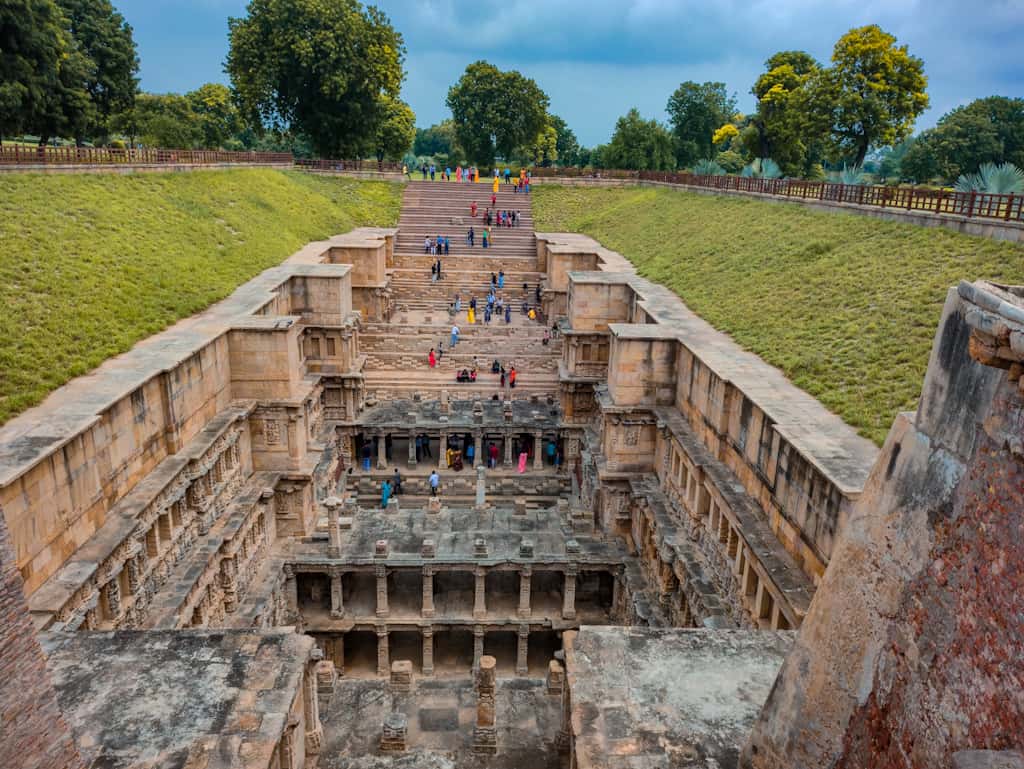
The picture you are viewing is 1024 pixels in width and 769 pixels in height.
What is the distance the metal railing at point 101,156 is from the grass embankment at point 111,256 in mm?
945

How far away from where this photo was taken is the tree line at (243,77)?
3419 cm

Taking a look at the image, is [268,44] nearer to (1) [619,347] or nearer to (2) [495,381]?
(2) [495,381]

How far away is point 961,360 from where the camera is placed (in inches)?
226

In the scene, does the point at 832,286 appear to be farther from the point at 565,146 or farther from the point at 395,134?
the point at 565,146

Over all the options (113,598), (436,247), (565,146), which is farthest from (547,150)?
(113,598)

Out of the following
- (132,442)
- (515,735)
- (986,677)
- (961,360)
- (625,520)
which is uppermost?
(961,360)

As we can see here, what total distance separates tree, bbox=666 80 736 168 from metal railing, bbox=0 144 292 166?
4665cm

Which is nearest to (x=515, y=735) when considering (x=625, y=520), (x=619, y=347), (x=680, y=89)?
(x=625, y=520)

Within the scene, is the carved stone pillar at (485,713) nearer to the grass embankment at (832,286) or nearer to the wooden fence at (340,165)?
the grass embankment at (832,286)

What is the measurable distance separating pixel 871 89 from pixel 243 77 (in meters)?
41.2

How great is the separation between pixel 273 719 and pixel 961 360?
337 inches

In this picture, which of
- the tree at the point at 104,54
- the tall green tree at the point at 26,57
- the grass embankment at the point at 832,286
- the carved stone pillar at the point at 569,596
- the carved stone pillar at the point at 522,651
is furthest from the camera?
the tree at the point at 104,54

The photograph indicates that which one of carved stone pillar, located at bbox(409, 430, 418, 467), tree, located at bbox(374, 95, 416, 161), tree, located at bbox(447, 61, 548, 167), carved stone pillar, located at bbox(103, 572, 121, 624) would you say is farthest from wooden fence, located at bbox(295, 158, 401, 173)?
carved stone pillar, located at bbox(103, 572, 121, 624)

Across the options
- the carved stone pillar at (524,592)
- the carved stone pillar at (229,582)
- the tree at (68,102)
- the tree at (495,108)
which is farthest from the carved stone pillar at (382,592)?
the tree at (495,108)
